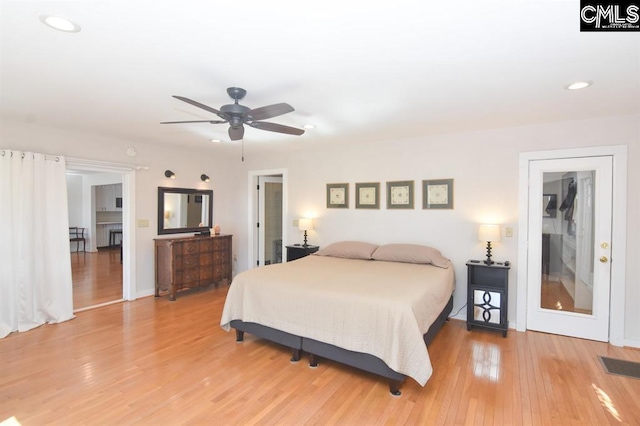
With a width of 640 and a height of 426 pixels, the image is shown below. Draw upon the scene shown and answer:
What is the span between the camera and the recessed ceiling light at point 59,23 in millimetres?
1679

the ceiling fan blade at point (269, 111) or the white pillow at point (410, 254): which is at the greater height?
the ceiling fan blade at point (269, 111)

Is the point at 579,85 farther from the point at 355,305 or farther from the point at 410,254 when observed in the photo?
the point at 355,305

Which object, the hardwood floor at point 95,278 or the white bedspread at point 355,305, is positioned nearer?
the white bedspread at point 355,305

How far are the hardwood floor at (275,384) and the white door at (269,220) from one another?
2.81 metres

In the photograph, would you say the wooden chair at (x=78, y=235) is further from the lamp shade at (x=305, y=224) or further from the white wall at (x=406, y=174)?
the lamp shade at (x=305, y=224)

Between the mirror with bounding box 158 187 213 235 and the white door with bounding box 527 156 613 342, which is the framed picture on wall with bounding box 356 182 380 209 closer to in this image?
the white door with bounding box 527 156 613 342

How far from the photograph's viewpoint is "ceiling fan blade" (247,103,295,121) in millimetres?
2354

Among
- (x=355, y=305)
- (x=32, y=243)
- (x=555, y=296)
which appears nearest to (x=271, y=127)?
(x=355, y=305)

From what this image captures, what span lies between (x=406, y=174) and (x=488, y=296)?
1.83m

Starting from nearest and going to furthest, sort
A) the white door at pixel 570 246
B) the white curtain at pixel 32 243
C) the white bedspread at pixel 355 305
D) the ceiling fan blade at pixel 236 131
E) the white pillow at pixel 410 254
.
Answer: the white bedspread at pixel 355 305 → the ceiling fan blade at pixel 236 131 → the white door at pixel 570 246 → the white curtain at pixel 32 243 → the white pillow at pixel 410 254

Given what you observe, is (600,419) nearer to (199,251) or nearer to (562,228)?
(562,228)

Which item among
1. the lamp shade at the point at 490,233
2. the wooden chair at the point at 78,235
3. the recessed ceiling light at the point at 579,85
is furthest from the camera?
the wooden chair at the point at 78,235

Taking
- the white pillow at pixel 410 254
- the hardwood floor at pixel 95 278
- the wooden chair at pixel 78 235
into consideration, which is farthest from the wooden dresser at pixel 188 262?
the wooden chair at pixel 78 235

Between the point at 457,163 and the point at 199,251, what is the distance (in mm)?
4028
